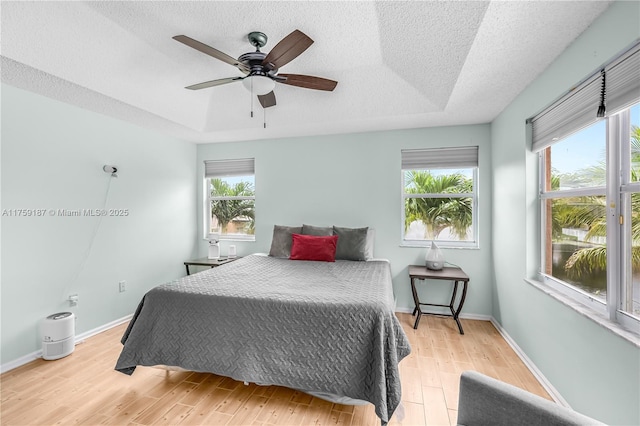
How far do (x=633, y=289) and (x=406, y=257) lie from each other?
2.25 m

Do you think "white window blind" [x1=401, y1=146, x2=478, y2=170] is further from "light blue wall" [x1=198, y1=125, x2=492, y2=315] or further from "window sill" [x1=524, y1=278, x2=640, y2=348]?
"window sill" [x1=524, y1=278, x2=640, y2=348]

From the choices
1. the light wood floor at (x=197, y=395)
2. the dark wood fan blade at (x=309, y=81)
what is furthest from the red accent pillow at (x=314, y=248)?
the dark wood fan blade at (x=309, y=81)

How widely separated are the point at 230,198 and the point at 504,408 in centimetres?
412

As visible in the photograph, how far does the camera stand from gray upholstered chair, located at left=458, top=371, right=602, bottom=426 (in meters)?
0.90

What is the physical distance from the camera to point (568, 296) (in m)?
1.98

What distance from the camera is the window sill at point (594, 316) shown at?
1345mm

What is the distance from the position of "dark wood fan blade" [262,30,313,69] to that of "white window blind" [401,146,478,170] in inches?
90.2

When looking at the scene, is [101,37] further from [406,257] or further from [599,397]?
[599,397]

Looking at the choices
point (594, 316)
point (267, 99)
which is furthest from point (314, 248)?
point (594, 316)

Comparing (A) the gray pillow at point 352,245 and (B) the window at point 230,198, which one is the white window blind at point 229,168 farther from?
(A) the gray pillow at point 352,245

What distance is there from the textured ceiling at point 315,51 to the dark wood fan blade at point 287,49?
0.34 m

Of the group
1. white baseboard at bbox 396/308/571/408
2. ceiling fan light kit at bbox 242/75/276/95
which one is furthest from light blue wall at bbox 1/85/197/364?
white baseboard at bbox 396/308/571/408

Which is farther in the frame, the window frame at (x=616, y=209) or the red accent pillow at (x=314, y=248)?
the red accent pillow at (x=314, y=248)

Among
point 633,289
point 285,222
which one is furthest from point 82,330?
point 633,289
